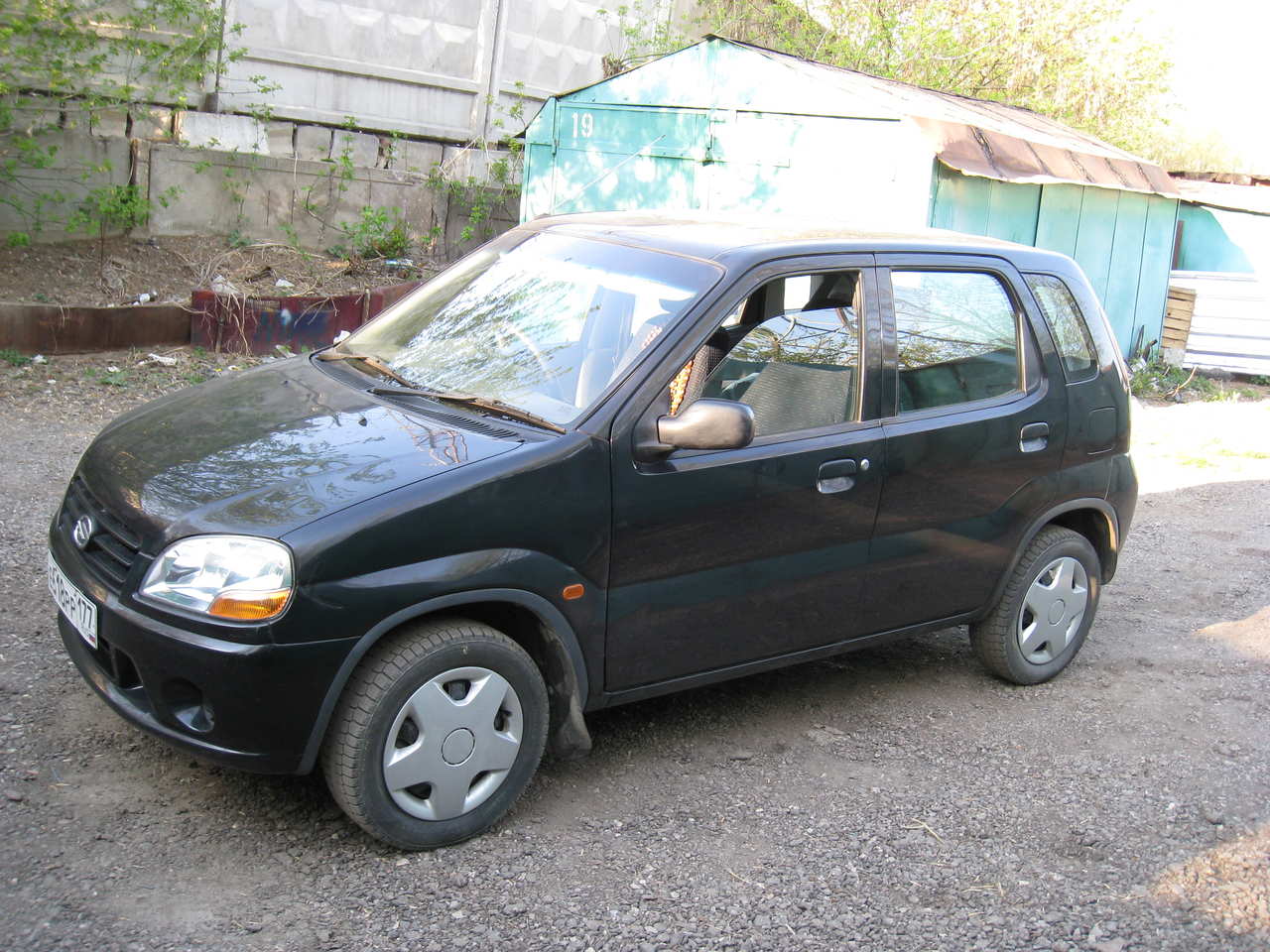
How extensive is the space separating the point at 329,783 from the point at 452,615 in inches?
22.1

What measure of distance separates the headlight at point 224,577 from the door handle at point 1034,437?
2849 mm

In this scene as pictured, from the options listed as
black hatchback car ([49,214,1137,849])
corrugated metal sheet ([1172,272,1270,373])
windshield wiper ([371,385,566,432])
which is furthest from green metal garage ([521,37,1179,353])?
windshield wiper ([371,385,566,432])

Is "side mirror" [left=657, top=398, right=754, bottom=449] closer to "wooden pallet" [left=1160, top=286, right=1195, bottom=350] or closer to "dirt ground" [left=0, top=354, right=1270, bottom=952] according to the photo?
"dirt ground" [left=0, top=354, right=1270, bottom=952]

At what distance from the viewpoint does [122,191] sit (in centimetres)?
1052

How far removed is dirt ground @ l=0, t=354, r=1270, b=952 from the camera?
3.14m

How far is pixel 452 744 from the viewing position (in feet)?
11.0

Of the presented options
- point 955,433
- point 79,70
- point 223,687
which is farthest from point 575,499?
point 79,70

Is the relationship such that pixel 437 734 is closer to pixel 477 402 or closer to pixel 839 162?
pixel 477 402

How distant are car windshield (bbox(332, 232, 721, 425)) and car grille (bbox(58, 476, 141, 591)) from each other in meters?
1.04

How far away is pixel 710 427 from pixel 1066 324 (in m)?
2.07

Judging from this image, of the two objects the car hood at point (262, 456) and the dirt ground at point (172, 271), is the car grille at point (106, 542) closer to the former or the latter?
the car hood at point (262, 456)

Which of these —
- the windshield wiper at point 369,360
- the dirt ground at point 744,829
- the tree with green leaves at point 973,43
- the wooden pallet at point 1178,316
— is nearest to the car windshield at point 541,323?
the windshield wiper at point 369,360

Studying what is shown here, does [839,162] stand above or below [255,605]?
above

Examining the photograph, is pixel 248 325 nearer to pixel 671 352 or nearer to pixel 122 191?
pixel 122 191
